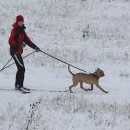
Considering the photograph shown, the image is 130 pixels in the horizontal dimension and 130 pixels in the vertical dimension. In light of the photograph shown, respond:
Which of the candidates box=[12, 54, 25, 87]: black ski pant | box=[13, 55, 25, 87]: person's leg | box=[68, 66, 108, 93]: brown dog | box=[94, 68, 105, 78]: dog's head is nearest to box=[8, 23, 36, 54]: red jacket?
box=[12, 54, 25, 87]: black ski pant

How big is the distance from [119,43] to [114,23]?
2.75 m

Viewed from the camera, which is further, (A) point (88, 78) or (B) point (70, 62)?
(B) point (70, 62)

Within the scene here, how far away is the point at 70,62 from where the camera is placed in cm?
1538

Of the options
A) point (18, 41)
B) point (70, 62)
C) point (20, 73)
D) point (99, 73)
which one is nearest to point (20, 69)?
point (20, 73)

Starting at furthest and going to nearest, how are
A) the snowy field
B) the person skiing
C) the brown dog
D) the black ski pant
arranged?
the brown dog → the black ski pant → the person skiing → the snowy field

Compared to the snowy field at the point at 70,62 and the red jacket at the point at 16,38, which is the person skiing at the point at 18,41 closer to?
the red jacket at the point at 16,38

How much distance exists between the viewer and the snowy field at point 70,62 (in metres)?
8.68

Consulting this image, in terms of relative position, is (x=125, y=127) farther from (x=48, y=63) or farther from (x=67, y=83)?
(x=48, y=63)

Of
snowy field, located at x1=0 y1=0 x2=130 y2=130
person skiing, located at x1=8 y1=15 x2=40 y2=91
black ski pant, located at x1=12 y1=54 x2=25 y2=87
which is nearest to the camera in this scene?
snowy field, located at x1=0 y1=0 x2=130 y2=130

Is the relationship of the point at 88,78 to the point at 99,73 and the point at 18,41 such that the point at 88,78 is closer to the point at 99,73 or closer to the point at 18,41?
the point at 99,73

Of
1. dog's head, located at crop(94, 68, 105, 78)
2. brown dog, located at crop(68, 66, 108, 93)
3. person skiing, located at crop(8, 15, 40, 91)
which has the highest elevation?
person skiing, located at crop(8, 15, 40, 91)

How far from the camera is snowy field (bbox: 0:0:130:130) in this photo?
8680 millimetres

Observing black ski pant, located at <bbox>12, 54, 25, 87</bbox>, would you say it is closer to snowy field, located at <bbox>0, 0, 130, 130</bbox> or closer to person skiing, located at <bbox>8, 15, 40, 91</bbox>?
person skiing, located at <bbox>8, 15, 40, 91</bbox>

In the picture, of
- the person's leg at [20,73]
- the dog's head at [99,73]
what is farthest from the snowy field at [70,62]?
the dog's head at [99,73]
